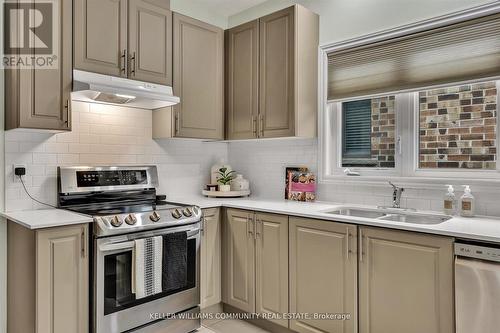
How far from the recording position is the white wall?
2494mm

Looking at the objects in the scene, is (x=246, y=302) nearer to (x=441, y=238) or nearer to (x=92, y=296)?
(x=92, y=296)

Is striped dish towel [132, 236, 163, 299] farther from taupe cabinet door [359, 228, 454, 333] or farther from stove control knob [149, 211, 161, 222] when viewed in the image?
taupe cabinet door [359, 228, 454, 333]

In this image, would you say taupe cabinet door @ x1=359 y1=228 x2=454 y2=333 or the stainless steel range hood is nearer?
taupe cabinet door @ x1=359 y1=228 x2=454 y2=333

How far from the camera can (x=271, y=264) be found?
2689 millimetres

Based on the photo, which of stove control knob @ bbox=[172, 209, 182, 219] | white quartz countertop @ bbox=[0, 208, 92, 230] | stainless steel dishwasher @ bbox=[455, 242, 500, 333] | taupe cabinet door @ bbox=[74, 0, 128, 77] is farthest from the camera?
stove control knob @ bbox=[172, 209, 182, 219]

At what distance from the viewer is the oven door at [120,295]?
2236 millimetres

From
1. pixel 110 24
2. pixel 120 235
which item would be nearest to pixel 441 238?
pixel 120 235

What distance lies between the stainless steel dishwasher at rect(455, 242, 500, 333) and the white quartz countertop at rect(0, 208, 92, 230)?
80.4 inches

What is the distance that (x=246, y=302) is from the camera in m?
2.87

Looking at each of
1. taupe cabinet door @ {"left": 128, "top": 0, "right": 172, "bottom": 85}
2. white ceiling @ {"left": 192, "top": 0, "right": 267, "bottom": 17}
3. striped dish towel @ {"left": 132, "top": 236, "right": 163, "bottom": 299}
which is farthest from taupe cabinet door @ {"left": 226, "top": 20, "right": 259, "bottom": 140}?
striped dish towel @ {"left": 132, "top": 236, "right": 163, "bottom": 299}

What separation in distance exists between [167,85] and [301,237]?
5.26 feet

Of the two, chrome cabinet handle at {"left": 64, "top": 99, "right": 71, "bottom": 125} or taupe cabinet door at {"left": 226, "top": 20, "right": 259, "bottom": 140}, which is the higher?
taupe cabinet door at {"left": 226, "top": 20, "right": 259, "bottom": 140}

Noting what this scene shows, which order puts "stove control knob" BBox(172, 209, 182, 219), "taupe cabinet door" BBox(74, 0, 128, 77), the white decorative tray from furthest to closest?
the white decorative tray, "stove control knob" BBox(172, 209, 182, 219), "taupe cabinet door" BBox(74, 0, 128, 77)

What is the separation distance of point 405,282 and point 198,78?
7.41 ft
